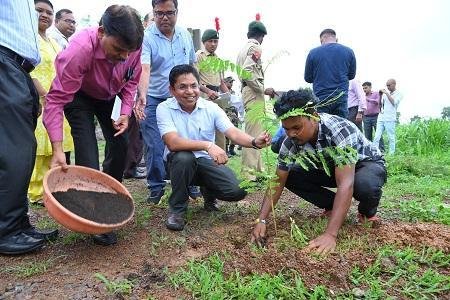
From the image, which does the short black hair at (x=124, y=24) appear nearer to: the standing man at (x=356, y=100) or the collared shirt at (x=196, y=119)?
the collared shirt at (x=196, y=119)

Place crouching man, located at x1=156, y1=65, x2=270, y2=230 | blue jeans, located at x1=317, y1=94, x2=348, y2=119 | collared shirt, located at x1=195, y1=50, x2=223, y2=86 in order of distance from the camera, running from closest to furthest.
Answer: crouching man, located at x1=156, y1=65, x2=270, y2=230 → blue jeans, located at x1=317, y1=94, x2=348, y2=119 → collared shirt, located at x1=195, y1=50, x2=223, y2=86

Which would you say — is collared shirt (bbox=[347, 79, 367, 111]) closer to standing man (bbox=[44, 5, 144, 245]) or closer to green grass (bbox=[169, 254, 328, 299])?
standing man (bbox=[44, 5, 144, 245])

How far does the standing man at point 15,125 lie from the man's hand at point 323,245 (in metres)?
1.66

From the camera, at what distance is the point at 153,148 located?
3.68 meters

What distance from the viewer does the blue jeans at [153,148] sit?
12.1ft

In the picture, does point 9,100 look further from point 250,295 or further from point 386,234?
point 386,234

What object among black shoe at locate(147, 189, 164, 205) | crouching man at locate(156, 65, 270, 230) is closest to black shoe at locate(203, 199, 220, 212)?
crouching man at locate(156, 65, 270, 230)

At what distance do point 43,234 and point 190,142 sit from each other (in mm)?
1147

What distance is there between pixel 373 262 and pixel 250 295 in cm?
77

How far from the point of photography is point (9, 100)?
229cm

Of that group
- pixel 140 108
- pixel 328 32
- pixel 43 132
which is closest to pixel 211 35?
pixel 328 32

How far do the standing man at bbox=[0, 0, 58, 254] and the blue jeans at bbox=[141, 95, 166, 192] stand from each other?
4.23ft

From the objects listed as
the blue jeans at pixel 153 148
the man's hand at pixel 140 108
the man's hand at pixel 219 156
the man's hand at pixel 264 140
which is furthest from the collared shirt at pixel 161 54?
the man's hand at pixel 264 140

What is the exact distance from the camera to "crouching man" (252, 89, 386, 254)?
A: 237 cm
